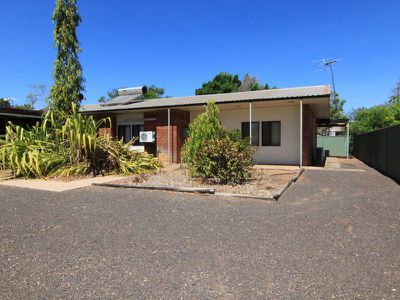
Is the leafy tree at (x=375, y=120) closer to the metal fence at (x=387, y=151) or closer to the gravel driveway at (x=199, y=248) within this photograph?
the metal fence at (x=387, y=151)

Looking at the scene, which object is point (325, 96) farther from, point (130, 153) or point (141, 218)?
point (141, 218)

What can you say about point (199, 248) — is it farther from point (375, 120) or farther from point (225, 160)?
point (375, 120)

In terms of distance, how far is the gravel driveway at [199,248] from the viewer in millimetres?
2744

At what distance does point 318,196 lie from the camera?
6762mm

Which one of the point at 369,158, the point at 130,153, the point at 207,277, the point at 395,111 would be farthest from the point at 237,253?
the point at 395,111

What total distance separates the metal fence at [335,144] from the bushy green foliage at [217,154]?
19.8 metres

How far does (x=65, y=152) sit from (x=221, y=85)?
32289 mm

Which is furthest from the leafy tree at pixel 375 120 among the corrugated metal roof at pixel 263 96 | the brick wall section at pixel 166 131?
the brick wall section at pixel 166 131

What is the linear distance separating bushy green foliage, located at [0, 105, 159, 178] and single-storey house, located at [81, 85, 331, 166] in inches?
185

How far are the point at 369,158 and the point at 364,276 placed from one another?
571 inches

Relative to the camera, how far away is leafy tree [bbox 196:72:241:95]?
132ft

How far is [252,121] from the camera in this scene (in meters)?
15.1

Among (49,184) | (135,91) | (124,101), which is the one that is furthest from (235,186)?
(135,91)

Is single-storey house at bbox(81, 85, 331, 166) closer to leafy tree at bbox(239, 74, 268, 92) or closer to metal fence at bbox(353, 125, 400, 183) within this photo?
metal fence at bbox(353, 125, 400, 183)
